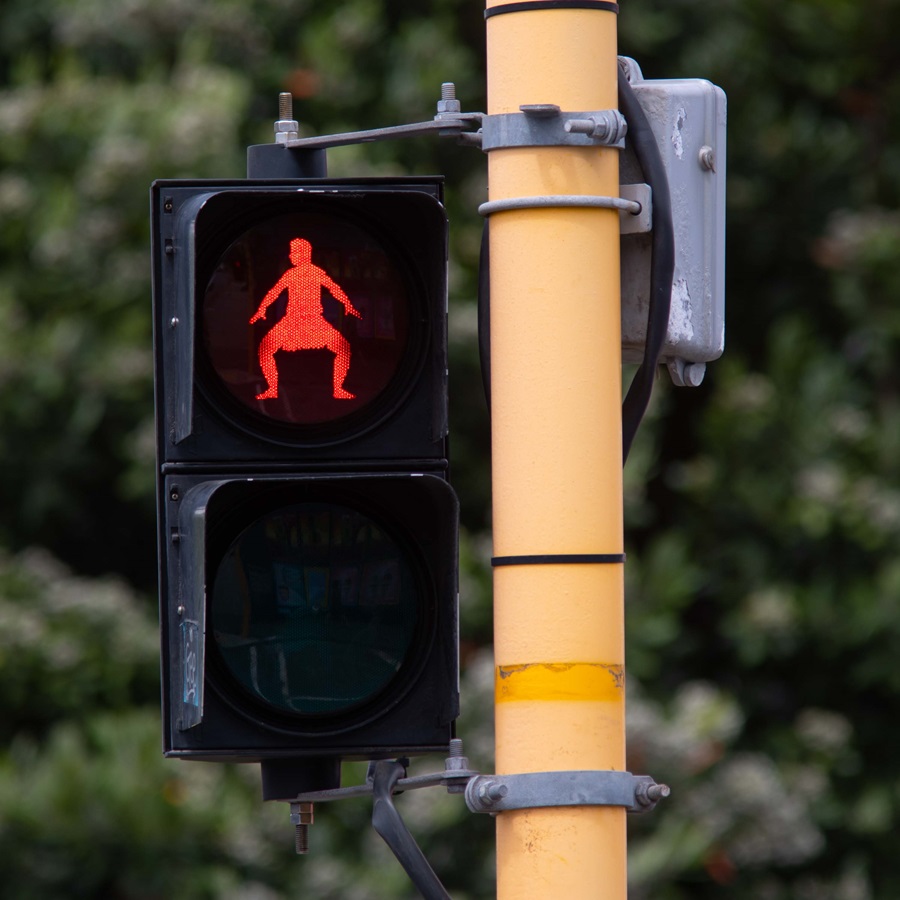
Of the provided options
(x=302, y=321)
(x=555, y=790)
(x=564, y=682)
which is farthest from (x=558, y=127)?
(x=555, y=790)

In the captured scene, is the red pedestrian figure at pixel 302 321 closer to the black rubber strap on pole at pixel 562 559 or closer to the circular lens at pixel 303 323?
the circular lens at pixel 303 323

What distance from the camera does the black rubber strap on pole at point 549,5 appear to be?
281cm

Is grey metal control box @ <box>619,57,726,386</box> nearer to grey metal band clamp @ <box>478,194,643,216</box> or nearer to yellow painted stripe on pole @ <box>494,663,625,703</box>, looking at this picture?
grey metal band clamp @ <box>478,194,643,216</box>

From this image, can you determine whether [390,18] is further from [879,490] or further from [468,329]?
[879,490]

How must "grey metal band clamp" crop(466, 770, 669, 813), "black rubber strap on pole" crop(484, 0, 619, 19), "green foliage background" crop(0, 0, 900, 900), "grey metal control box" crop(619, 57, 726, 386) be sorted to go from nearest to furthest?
"grey metal band clamp" crop(466, 770, 669, 813)
"black rubber strap on pole" crop(484, 0, 619, 19)
"grey metal control box" crop(619, 57, 726, 386)
"green foliage background" crop(0, 0, 900, 900)

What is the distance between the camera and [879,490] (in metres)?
9.26

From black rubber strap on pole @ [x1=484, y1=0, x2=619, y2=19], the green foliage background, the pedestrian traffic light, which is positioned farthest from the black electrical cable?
the green foliage background

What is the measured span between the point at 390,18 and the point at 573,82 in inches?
304

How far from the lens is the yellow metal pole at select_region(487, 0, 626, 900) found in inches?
107

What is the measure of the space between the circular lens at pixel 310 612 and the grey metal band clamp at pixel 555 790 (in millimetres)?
256

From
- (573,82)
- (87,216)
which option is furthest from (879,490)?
(573,82)

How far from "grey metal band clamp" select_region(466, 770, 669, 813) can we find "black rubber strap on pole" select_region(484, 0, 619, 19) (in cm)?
107

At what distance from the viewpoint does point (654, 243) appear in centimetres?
289

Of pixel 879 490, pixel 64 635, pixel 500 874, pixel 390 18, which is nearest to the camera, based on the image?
pixel 500 874
